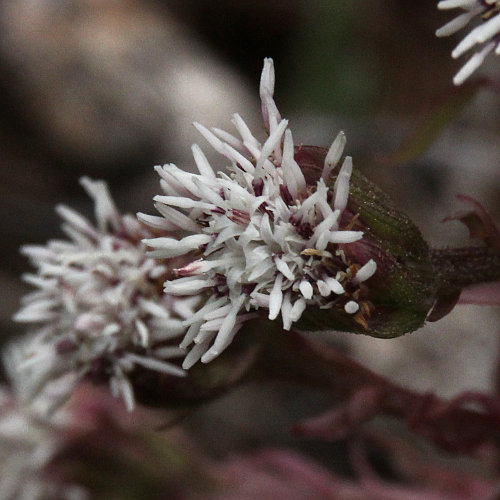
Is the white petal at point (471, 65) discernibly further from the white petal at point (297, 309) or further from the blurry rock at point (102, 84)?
the blurry rock at point (102, 84)

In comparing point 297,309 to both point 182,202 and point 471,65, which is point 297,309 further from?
point 471,65

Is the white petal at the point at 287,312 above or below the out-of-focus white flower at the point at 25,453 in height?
below

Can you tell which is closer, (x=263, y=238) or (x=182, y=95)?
(x=263, y=238)

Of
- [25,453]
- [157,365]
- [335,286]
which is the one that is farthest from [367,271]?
[25,453]

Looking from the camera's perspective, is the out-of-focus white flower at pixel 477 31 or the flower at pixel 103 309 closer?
the out-of-focus white flower at pixel 477 31

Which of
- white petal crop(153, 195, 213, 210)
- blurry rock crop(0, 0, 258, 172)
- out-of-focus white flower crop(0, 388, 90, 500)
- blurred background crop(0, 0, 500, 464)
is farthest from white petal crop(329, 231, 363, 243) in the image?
blurry rock crop(0, 0, 258, 172)

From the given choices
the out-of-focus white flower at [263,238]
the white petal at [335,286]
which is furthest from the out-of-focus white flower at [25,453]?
the white petal at [335,286]

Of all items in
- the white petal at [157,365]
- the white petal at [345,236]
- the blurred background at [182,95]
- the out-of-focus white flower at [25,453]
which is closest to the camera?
the white petal at [345,236]

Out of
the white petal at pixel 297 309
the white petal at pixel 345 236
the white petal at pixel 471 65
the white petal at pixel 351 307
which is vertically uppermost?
the white petal at pixel 471 65
